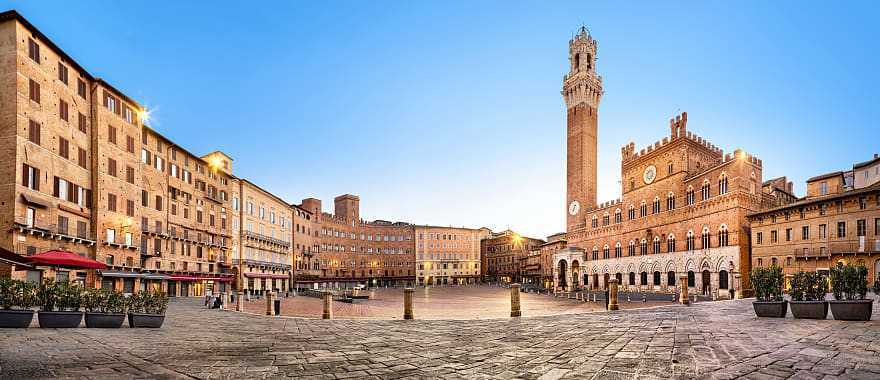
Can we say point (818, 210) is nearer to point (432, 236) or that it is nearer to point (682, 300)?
point (682, 300)

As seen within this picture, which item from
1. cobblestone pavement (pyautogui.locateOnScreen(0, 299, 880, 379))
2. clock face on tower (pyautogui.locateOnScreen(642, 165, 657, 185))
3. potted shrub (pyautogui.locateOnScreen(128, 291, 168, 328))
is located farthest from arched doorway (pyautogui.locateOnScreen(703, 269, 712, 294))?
potted shrub (pyautogui.locateOnScreen(128, 291, 168, 328))

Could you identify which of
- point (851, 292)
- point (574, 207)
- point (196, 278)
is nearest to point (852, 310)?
point (851, 292)

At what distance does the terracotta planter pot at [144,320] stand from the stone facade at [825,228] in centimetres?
3306

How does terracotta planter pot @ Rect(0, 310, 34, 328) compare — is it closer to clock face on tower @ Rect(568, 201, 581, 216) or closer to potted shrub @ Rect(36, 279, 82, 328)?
potted shrub @ Rect(36, 279, 82, 328)

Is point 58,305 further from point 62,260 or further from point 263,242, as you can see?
point 263,242

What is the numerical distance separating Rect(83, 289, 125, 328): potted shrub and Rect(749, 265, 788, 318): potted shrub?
20.0m

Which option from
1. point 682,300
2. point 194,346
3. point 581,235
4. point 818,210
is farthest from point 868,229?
point 194,346

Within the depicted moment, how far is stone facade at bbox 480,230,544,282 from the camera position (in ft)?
322

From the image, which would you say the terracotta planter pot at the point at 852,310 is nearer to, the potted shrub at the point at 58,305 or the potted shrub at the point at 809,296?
the potted shrub at the point at 809,296

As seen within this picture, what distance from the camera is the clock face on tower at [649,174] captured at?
5147cm

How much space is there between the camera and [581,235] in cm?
6375

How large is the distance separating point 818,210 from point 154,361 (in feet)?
141

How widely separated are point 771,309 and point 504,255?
87223 mm

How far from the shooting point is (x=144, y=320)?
1333cm
